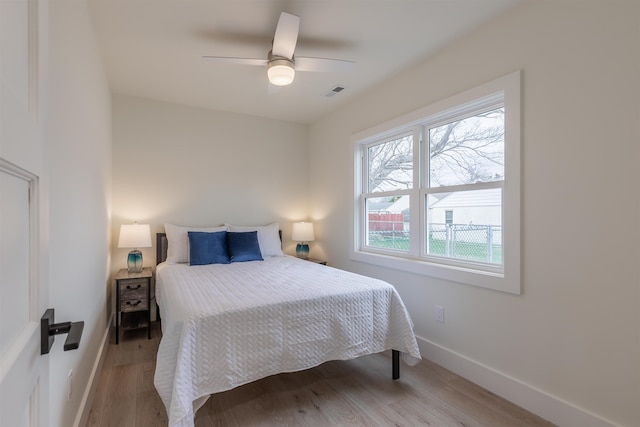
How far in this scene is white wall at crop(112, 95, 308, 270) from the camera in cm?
355

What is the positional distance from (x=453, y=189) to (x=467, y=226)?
0.32m

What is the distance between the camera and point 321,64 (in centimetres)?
235

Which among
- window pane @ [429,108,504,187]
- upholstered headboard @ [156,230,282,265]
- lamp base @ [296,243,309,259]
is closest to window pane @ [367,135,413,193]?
window pane @ [429,108,504,187]

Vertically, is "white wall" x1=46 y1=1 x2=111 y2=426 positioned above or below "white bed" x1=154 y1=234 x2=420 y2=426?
above

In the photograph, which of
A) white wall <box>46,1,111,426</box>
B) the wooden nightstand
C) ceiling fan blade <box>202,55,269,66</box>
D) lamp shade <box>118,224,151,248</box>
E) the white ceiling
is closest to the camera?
white wall <box>46,1,111,426</box>

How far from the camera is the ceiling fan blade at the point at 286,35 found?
188cm

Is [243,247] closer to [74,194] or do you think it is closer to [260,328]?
[260,328]

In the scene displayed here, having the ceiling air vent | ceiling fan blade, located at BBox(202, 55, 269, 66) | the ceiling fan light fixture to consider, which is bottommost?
the ceiling fan light fixture

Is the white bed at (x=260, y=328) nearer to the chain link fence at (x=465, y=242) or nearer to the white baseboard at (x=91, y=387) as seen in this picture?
the white baseboard at (x=91, y=387)

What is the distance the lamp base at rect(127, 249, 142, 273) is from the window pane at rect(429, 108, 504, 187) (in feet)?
10.00

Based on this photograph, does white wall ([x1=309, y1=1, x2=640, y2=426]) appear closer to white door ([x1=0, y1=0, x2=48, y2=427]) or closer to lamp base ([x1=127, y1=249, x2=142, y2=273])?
white door ([x1=0, y1=0, x2=48, y2=427])

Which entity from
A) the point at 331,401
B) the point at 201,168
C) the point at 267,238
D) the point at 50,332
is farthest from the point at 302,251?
the point at 50,332

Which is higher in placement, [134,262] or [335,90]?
[335,90]

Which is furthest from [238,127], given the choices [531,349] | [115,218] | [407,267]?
[531,349]
